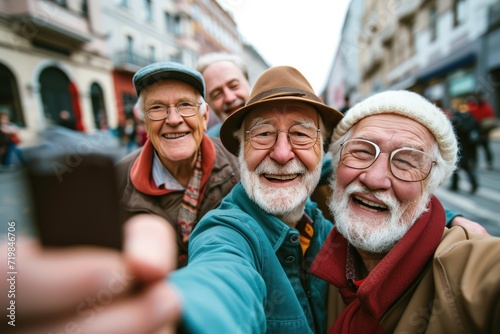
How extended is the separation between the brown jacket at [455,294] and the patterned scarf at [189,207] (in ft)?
3.96

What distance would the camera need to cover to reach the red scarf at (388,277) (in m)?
1.17

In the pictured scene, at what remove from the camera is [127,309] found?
12.7 inches

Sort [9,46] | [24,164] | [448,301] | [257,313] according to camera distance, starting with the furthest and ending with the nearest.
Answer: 1. [9,46]
2. [448,301]
3. [257,313]
4. [24,164]

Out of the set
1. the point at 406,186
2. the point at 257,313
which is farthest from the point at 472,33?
the point at 257,313

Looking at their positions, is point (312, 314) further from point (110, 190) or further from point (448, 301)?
point (110, 190)

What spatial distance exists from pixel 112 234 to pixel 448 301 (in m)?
1.28

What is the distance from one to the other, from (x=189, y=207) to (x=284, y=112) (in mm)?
907

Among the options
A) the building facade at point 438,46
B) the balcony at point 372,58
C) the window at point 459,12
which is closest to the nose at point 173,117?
the building facade at point 438,46

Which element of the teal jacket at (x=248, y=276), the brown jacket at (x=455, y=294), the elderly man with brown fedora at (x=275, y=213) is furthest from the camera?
the elderly man with brown fedora at (x=275, y=213)

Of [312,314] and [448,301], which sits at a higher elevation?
[448,301]

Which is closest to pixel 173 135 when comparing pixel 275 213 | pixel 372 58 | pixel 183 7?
pixel 275 213

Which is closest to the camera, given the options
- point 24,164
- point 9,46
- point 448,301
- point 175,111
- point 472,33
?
point 24,164

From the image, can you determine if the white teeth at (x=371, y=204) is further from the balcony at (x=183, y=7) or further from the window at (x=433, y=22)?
the window at (x=433, y=22)

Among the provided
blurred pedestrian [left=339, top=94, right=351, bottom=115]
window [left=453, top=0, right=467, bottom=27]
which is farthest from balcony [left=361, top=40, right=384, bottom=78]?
blurred pedestrian [left=339, top=94, right=351, bottom=115]
